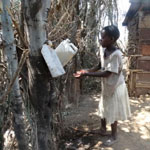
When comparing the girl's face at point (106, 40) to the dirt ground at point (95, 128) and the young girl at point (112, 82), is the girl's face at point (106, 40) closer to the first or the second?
the young girl at point (112, 82)

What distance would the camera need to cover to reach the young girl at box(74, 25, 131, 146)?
84.0 inches

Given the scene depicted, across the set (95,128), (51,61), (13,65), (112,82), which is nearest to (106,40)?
(112,82)

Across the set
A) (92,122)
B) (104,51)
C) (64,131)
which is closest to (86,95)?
(92,122)

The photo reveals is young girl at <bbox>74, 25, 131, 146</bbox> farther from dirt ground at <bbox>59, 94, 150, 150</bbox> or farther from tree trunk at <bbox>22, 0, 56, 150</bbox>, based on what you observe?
tree trunk at <bbox>22, 0, 56, 150</bbox>

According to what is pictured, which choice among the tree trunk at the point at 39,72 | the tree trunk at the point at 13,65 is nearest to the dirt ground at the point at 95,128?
the tree trunk at the point at 39,72

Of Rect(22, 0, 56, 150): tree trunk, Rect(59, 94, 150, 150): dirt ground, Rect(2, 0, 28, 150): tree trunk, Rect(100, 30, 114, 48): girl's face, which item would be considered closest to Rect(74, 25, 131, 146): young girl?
Rect(100, 30, 114, 48): girl's face

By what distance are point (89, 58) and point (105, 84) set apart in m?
3.27

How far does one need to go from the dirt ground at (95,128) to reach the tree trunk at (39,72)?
119 cm

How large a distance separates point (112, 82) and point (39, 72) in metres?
1.33

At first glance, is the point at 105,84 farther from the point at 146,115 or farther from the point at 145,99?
the point at 145,99

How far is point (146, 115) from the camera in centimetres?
349

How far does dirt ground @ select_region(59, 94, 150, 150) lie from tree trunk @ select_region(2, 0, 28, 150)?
4.40 ft

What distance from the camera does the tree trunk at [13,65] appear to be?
1.02m

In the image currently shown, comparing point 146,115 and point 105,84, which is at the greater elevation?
point 105,84
